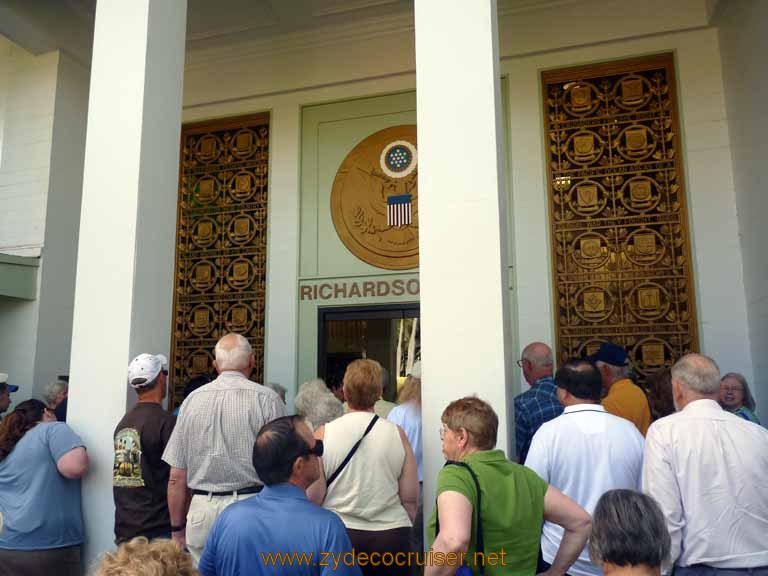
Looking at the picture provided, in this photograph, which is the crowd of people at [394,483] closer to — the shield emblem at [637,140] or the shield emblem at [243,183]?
the shield emblem at [637,140]

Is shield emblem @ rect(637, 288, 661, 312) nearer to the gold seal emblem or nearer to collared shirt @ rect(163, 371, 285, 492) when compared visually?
the gold seal emblem

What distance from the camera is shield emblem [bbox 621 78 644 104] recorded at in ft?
23.8

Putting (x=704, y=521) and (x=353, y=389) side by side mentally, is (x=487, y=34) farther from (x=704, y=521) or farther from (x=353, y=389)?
(x=704, y=521)

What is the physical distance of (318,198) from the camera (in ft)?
27.3

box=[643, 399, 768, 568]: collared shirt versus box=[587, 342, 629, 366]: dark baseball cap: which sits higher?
box=[587, 342, 629, 366]: dark baseball cap

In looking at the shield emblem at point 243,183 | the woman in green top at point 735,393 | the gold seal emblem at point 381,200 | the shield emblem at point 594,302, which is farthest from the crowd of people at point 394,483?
the shield emblem at point 243,183

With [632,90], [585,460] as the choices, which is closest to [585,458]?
[585,460]

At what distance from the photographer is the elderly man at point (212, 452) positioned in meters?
3.20

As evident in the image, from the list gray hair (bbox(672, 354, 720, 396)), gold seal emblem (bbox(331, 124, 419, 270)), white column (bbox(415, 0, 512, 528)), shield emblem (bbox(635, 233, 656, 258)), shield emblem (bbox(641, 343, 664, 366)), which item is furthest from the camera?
gold seal emblem (bbox(331, 124, 419, 270))

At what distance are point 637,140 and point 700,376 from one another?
196 inches

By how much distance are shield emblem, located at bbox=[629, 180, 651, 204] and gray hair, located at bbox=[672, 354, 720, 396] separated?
4500 millimetres

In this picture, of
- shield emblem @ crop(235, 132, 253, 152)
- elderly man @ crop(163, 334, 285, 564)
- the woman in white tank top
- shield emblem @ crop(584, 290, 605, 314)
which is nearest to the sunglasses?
the woman in white tank top

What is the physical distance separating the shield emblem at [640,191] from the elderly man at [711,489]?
15.5 ft

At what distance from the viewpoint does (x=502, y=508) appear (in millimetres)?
2227
